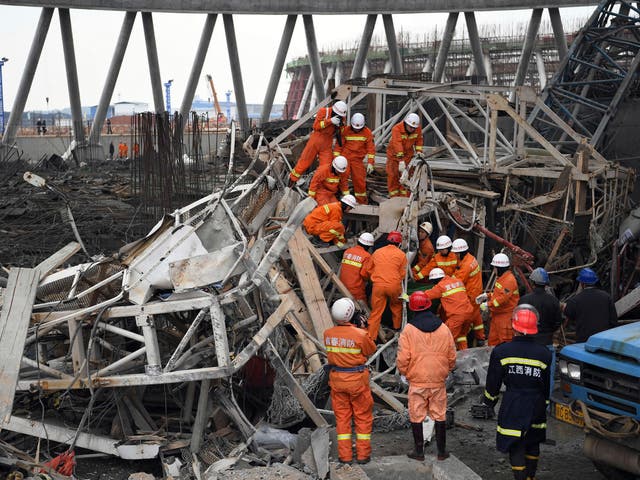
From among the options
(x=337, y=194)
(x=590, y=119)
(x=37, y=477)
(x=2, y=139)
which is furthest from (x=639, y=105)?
(x=2, y=139)

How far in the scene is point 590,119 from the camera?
62.7 feet

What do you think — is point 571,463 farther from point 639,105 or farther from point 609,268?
point 639,105

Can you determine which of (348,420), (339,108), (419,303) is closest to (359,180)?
(339,108)

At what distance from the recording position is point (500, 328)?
33.4 feet

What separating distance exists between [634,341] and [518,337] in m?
0.95

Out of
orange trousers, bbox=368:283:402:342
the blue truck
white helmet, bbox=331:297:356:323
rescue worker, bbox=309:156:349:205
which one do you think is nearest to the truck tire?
the blue truck

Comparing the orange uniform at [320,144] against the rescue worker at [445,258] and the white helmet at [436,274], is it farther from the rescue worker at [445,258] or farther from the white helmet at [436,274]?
the white helmet at [436,274]

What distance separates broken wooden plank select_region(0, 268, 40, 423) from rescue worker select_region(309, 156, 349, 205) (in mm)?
5497

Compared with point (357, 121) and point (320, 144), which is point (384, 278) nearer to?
point (320, 144)

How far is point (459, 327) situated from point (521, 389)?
3208 millimetres

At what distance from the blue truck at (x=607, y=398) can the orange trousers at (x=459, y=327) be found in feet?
9.78

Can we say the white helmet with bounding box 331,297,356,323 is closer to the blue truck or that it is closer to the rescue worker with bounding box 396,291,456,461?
the rescue worker with bounding box 396,291,456,461

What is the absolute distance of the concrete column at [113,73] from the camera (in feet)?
88.0

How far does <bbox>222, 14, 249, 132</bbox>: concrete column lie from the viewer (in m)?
27.4
